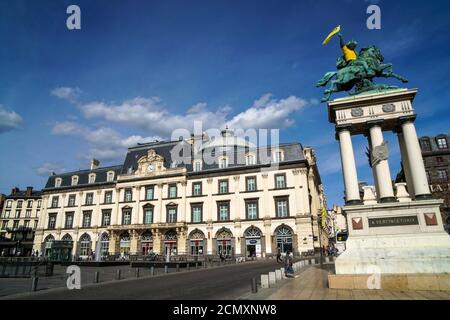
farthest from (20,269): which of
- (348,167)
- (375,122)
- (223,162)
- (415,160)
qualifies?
(223,162)

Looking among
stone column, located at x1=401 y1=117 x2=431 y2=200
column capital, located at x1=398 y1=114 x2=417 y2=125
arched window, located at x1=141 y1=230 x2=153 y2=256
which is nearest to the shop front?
arched window, located at x1=141 y1=230 x2=153 y2=256

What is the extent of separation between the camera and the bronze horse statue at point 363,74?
14773mm

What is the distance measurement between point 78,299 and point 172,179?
3807 cm

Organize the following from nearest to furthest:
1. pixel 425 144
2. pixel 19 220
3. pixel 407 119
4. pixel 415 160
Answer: pixel 415 160, pixel 407 119, pixel 425 144, pixel 19 220

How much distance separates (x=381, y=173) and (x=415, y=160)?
145 cm

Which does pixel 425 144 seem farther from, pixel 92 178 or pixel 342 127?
pixel 92 178

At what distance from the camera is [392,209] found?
12016mm

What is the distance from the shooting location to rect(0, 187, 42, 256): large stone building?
66.6 m

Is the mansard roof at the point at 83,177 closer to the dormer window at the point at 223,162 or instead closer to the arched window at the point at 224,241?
the dormer window at the point at 223,162

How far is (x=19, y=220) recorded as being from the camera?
70688 millimetres

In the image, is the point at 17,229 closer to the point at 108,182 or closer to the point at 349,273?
the point at 108,182

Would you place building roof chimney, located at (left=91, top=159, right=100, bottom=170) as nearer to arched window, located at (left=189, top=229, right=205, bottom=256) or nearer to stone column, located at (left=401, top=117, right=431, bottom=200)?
arched window, located at (left=189, top=229, right=205, bottom=256)
